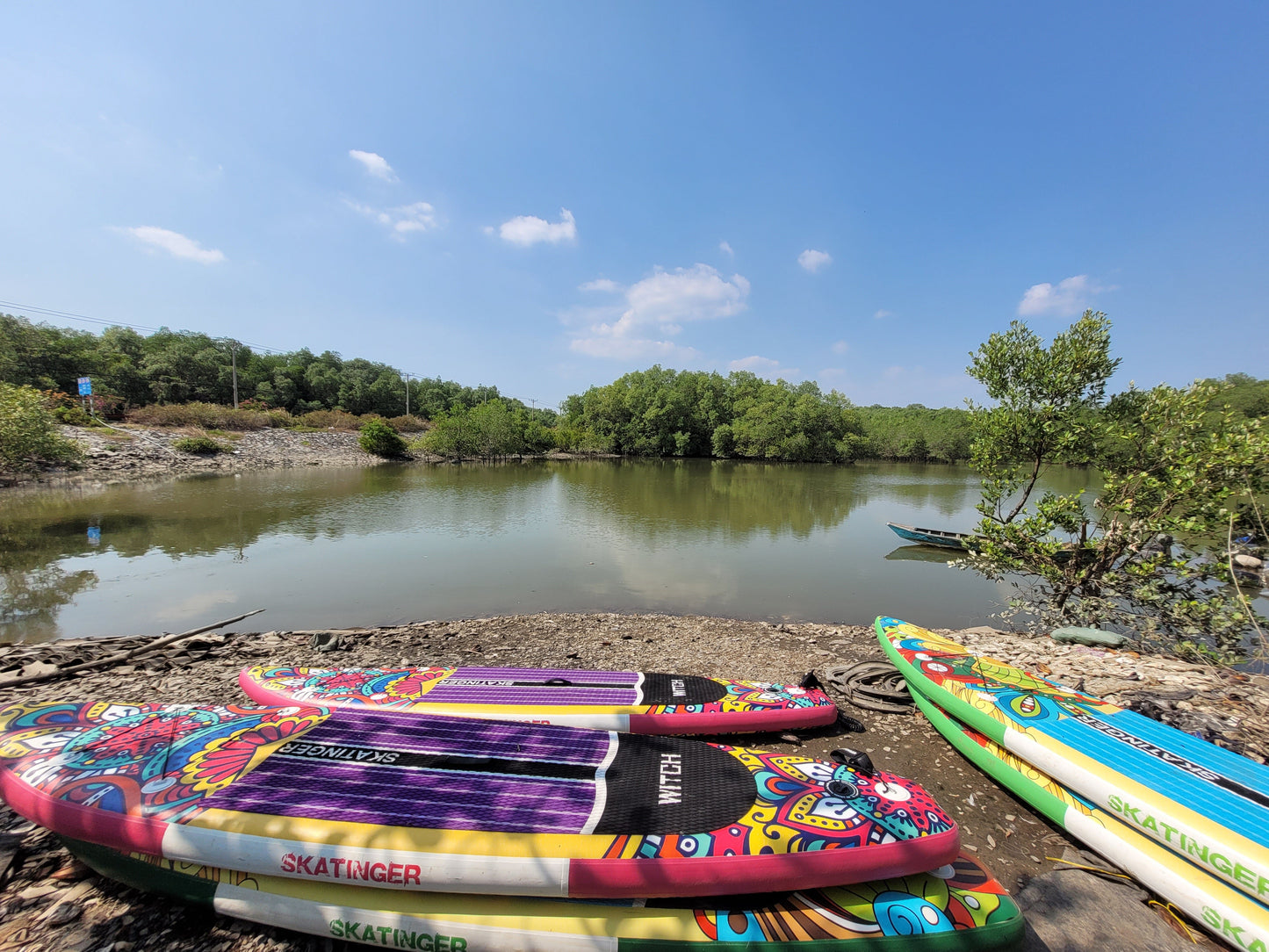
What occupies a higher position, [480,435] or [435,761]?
[480,435]

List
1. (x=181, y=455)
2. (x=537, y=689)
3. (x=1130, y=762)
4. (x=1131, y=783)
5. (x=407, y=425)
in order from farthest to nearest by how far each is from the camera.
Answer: (x=407, y=425)
(x=181, y=455)
(x=537, y=689)
(x=1130, y=762)
(x=1131, y=783)

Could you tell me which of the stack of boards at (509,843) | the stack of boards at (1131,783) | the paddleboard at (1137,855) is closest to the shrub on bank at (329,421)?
the stack of boards at (509,843)

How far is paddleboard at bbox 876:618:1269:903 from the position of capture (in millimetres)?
2844

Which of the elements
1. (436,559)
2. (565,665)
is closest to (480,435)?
(436,559)

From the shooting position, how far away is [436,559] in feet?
41.6

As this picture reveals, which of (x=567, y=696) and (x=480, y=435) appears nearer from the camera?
(x=567, y=696)

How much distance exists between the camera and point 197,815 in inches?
100

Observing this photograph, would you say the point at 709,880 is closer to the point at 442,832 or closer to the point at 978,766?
the point at 442,832

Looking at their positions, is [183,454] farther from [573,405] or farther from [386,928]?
[573,405]

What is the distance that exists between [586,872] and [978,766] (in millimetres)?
4021

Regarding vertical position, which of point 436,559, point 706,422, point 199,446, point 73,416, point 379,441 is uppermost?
point 706,422

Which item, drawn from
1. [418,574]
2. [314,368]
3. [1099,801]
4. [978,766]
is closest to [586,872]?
[1099,801]

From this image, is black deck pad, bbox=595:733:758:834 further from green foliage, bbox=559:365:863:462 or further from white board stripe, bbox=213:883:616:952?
green foliage, bbox=559:365:863:462

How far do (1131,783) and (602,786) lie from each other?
3.78 metres
